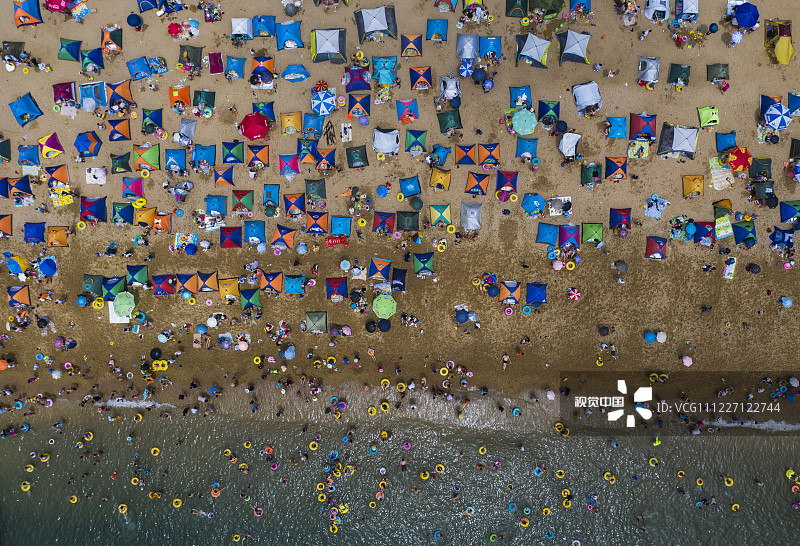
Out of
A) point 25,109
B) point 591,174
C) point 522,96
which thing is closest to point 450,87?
point 522,96

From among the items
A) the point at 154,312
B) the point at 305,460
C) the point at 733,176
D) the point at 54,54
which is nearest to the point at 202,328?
the point at 154,312

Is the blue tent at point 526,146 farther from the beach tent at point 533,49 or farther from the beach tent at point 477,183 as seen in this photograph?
the beach tent at point 533,49

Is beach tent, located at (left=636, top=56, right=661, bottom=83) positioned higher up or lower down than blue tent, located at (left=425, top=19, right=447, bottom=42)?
lower down

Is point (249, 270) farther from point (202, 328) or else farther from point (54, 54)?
point (54, 54)

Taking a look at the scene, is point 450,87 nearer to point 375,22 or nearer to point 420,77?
point 420,77

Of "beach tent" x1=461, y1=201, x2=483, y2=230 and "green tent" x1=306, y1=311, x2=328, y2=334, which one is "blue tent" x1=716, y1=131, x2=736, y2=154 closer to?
"beach tent" x1=461, y1=201, x2=483, y2=230

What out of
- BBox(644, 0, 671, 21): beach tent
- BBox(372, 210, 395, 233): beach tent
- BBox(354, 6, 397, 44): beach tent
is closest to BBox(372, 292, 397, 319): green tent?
BBox(372, 210, 395, 233): beach tent

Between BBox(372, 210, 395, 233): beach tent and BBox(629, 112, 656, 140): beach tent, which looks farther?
BBox(372, 210, 395, 233): beach tent
